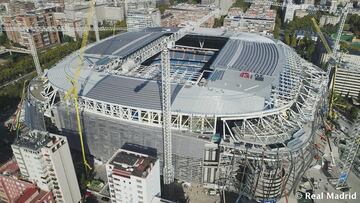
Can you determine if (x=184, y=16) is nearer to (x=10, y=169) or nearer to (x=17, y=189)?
(x=10, y=169)

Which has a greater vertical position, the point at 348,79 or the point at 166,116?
the point at 166,116

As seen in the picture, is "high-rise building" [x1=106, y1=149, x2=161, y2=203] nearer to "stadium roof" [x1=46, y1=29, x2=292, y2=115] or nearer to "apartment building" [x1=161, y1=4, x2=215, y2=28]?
"stadium roof" [x1=46, y1=29, x2=292, y2=115]

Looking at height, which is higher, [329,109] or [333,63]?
[333,63]

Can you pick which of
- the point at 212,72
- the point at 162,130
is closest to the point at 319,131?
the point at 212,72

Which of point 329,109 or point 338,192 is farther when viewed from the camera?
point 329,109

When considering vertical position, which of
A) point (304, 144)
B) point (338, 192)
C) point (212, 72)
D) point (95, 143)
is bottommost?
point (338, 192)

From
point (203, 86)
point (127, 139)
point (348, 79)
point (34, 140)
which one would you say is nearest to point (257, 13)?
point (348, 79)

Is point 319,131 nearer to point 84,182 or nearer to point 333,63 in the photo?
point 333,63
